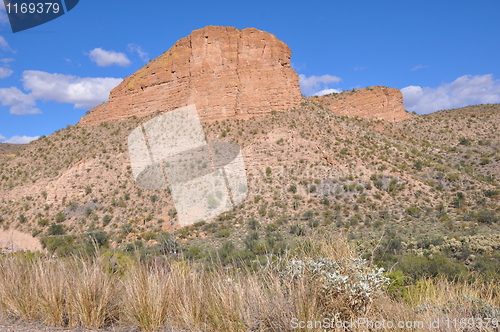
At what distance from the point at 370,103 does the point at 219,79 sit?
1021 inches

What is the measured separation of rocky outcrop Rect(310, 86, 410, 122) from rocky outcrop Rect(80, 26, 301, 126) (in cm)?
1470

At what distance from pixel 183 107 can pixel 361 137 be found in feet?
63.6

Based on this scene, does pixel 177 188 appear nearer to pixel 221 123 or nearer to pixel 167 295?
pixel 221 123

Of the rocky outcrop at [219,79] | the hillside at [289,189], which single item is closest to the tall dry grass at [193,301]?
the hillside at [289,189]

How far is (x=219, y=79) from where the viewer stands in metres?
37.0

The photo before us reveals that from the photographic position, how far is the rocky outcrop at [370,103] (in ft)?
163

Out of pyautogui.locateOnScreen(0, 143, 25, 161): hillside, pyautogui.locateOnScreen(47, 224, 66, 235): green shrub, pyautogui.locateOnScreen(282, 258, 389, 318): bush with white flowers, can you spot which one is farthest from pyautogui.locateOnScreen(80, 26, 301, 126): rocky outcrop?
pyautogui.locateOnScreen(0, 143, 25, 161): hillside

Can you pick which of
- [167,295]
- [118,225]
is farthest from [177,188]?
[167,295]

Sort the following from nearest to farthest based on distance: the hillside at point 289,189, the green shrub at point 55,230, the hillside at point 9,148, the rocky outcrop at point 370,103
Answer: the hillside at point 289,189 < the green shrub at point 55,230 < the rocky outcrop at point 370,103 < the hillside at point 9,148

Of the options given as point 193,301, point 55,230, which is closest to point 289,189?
point 55,230

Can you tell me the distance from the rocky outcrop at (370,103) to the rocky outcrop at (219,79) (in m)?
14.7

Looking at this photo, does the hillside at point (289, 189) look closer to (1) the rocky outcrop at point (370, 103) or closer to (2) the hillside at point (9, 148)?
(1) the rocky outcrop at point (370, 103)

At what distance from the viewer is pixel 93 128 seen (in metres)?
41.3

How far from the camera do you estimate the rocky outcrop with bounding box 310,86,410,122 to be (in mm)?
49812
